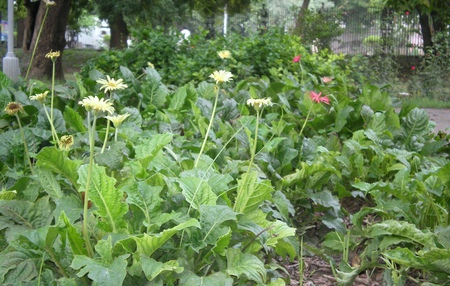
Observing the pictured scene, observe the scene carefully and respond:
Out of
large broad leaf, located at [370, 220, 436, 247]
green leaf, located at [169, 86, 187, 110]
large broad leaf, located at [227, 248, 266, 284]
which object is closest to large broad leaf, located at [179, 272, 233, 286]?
large broad leaf, located at [227, 248, 266, 284]

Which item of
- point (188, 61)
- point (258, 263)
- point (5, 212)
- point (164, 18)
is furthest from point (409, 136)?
point (164, 18)

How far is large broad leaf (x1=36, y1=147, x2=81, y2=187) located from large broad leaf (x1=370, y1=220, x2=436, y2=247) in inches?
54.2

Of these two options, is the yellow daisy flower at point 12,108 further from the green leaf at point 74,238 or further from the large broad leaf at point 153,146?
the green leaf at point 74,238

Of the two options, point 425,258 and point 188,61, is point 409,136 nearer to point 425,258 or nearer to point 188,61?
point 425,258

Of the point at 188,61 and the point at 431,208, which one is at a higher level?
the point at 188,61

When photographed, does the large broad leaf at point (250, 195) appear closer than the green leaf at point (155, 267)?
No

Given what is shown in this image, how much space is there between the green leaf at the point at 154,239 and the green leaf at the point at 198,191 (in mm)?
281

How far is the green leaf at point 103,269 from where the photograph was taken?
220 cm

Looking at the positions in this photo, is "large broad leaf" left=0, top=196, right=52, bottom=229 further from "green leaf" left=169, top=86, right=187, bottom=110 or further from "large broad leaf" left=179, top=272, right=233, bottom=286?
"green leaf" left=169, top=86, right=187, bottom=110

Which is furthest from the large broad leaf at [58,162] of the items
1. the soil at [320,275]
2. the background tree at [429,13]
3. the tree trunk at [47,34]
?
the background tree at [429,13]

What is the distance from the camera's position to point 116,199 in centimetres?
251

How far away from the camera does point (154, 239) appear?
2297 millimetres

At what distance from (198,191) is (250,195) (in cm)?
25

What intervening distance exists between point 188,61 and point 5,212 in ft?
18.8
